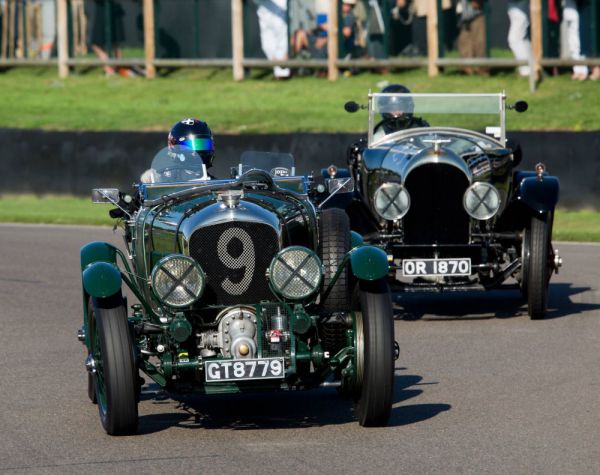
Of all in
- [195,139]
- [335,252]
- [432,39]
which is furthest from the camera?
[432,39]

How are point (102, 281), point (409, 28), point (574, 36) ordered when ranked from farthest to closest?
1. point (409, 28)
2. point (574, 36)
3. point (102, 281)

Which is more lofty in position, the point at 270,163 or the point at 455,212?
the point at 270,163

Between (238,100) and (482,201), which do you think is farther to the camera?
(238,100)

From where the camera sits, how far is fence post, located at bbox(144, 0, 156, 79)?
2884 centimetres

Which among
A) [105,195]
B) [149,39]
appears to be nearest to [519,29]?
[149,39]

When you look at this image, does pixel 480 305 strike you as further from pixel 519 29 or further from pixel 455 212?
pixel 519 29

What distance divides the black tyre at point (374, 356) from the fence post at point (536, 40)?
17736mm

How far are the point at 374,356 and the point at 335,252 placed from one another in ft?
4.47

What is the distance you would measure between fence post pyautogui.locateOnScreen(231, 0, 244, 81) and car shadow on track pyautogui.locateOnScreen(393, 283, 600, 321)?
49.7 ft

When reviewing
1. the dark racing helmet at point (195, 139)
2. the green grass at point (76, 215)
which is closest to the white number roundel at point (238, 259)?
the dark racing helmet at point (195, 139)

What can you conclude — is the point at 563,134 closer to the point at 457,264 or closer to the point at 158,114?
the point at 457,264

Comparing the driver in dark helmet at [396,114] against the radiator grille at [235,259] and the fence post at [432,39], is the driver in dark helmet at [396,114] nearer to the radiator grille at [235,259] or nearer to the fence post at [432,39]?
the radiator grille at [235,259]

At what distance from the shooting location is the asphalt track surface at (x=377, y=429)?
21.4ft

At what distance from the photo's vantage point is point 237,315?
7.28m
